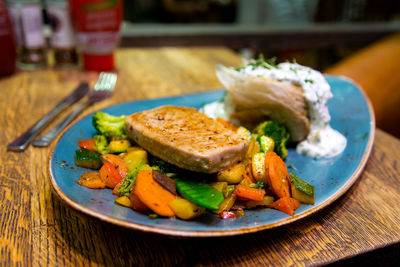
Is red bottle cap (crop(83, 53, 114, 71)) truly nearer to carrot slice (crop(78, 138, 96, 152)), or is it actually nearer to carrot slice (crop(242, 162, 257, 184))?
carrot slice (crop(78, 138, 96, 152))

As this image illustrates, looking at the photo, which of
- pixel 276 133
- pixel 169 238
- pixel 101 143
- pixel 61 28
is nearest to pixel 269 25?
pixel 61 28

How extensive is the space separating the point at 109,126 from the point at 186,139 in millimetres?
531

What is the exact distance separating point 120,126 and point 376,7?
5.32m

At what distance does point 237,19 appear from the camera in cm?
493

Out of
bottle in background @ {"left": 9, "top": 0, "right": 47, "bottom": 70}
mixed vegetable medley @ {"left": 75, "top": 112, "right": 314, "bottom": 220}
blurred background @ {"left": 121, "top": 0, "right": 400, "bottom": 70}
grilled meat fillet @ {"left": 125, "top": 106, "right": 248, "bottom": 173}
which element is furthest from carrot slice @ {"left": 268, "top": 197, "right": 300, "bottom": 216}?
blurred background @ {"left": 121, "top": 0, "right": 400, "bottom": 70}

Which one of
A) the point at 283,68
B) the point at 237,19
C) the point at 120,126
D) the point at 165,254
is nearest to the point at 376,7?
the point at 237,19

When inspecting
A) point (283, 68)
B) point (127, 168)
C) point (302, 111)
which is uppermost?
point (283, 68)

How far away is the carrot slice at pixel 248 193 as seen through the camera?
1287 millimetres

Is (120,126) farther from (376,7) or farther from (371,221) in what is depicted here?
(376,7)

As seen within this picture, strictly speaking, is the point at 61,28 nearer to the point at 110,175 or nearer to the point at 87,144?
the point at 87,144

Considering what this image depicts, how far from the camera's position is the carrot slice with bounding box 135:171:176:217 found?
117 cm

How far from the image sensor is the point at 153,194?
1.21 m

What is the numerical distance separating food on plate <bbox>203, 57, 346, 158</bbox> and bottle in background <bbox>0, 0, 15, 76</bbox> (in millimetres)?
1992

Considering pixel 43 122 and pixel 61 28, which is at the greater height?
pixel 61 28
